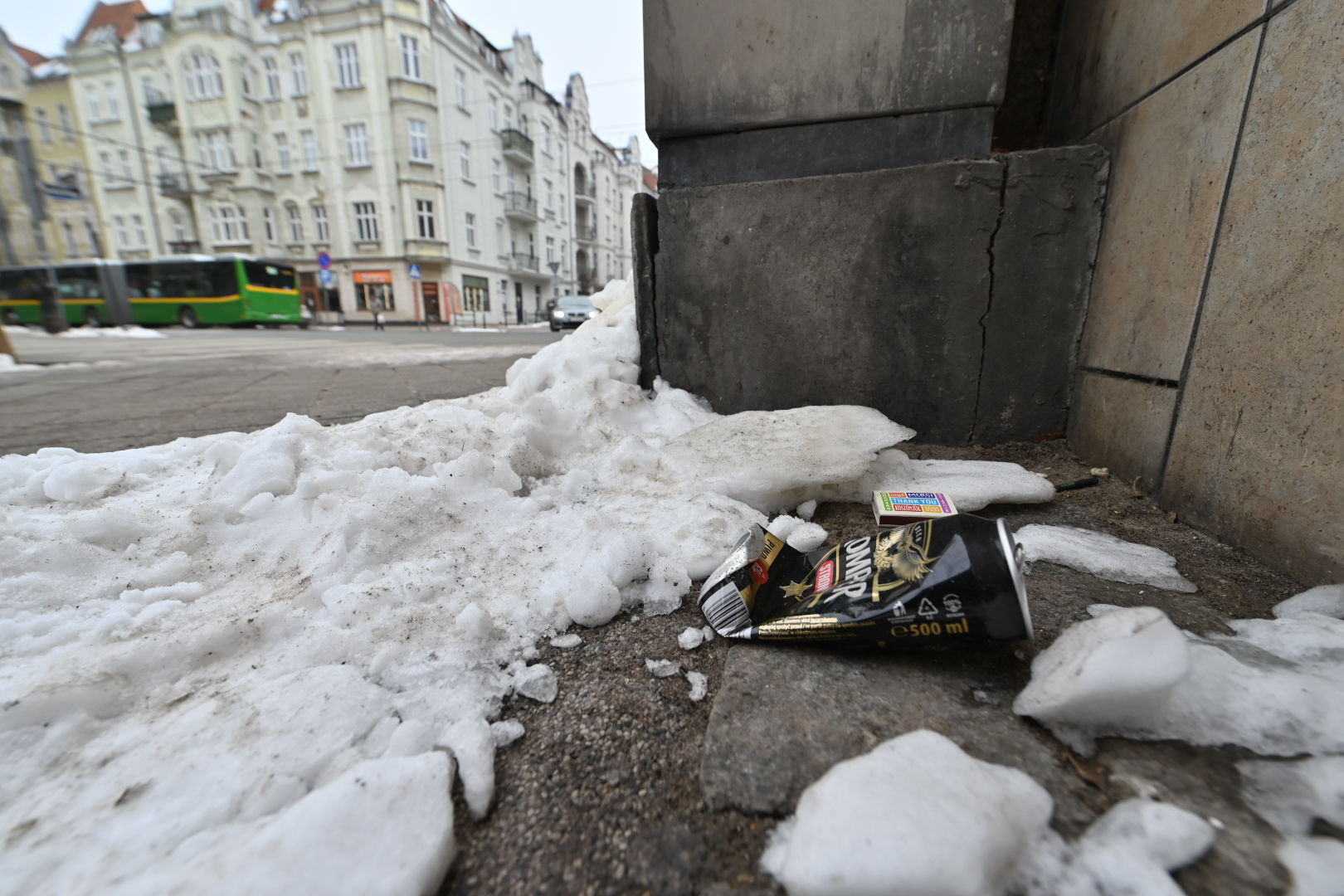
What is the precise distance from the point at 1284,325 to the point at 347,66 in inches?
1287

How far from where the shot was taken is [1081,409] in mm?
2219

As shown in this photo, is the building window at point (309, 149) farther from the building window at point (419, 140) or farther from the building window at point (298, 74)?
the building window at point (419, 140)

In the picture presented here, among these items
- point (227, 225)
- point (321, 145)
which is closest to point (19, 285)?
point (227, 225)

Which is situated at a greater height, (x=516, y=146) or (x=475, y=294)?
(x=516, y=146)

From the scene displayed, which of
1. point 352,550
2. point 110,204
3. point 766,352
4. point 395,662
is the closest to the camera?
point 395,662

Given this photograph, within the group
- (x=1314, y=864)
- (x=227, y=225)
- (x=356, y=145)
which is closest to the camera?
(x=1314, y=864)

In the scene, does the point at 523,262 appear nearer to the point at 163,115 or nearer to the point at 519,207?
the point at 519,207

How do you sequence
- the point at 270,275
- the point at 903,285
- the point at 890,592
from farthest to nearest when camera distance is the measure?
1. the point at 270,275
2. the point at 903,285
3. the point at 890,592

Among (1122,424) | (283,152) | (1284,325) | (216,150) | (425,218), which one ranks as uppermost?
(216,150)

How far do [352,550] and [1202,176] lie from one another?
2617 millimetres

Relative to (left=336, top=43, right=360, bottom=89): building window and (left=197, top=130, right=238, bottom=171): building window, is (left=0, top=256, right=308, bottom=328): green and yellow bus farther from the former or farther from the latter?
(left=336, top=43, right=360, bottom=89): building window

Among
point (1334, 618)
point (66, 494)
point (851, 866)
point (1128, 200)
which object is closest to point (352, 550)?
point (66, 494)

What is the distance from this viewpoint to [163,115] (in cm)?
2661

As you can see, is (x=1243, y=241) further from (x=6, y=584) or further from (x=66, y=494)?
(x=66, y=494)
